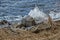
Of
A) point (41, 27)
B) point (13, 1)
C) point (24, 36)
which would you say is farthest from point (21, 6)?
point (24, 36)

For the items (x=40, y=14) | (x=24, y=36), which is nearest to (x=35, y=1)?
(x=40, y=14)

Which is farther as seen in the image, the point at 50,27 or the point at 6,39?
the point at 50,27

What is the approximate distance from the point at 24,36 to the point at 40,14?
2.66 meters

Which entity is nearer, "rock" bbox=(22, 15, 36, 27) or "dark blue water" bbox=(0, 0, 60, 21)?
"rock" bbox=(22, 15, 36, 27)

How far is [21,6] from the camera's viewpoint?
11.5 meters

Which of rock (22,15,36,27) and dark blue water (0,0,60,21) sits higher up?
rock (22,15,36,27)

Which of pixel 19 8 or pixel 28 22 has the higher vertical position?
pixel 28 22

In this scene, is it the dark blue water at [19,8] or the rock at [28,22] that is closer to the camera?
the rock at [28,22]

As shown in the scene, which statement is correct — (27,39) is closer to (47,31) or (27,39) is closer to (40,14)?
(47,31)

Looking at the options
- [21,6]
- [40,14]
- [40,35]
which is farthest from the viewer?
[21,6]

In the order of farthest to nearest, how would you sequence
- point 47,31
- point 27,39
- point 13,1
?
point 13,1 → point 47,31 → point 27,39

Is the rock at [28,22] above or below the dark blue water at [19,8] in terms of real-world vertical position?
above

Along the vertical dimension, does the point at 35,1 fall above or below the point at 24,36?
below

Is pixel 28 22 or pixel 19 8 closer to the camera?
pixel 28 22
